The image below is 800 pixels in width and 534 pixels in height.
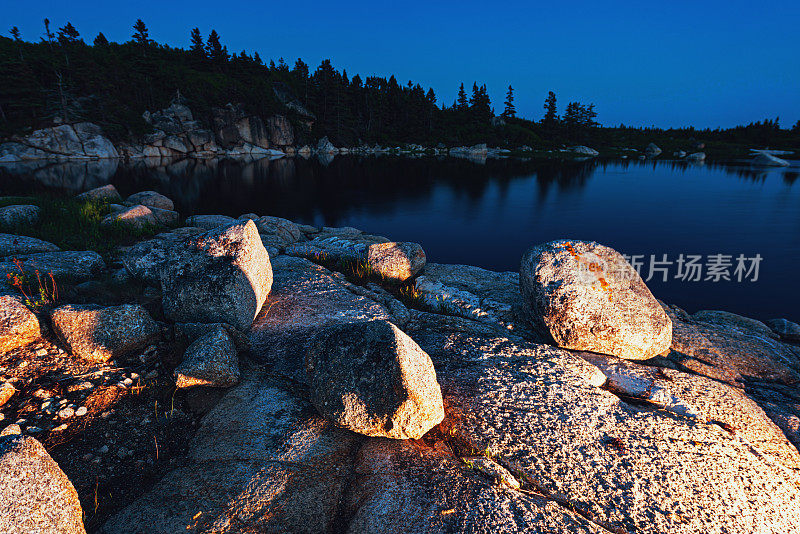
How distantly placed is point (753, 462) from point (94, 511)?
23.6 feet

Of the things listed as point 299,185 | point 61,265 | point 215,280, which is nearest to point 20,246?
point 61,265

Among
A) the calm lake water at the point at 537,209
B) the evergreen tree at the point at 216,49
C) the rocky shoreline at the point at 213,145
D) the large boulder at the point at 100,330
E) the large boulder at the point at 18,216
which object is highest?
the evergreen tree at the point at 216,49

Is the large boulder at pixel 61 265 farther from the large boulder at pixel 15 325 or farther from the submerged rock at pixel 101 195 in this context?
the submerged rock at pixel 101 195

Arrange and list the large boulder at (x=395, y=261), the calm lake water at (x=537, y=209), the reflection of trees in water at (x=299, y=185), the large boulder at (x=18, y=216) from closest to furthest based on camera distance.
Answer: the large boulder at (x=395, y=261), the large boulder at (x=18, y=216), the calm lake water at (x=537, y=209), the reflection of trees in water at (x=299, y=185)

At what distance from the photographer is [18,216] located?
39.9 feet

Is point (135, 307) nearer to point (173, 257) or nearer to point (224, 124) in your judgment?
point (173, 257)

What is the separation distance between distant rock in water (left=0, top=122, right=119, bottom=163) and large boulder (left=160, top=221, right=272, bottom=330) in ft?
246

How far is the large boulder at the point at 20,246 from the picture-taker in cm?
892

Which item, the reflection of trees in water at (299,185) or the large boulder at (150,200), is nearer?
the large boulder at (150,200)

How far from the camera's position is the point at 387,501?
11.7 feet

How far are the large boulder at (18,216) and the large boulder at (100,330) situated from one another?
9.57m

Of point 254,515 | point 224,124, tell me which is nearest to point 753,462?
point 254,515

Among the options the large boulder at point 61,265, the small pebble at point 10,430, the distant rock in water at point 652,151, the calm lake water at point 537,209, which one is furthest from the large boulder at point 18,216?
the distant rock in water at point 652,151

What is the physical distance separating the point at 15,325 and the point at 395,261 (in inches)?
289
